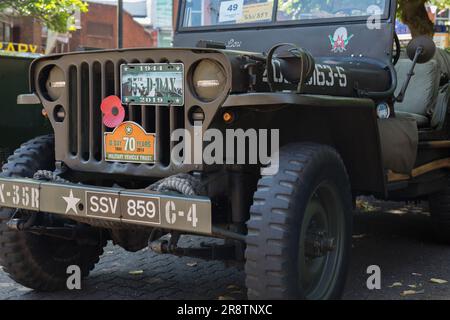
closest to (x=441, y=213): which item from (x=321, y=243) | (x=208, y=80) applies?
(x=321, y=243)

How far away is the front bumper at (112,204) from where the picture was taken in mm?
2967

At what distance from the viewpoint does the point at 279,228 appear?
2.93 meters

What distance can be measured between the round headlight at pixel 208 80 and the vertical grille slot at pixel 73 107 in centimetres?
78

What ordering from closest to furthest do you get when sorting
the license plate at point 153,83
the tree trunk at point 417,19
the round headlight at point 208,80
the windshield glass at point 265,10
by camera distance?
1. the round headlight at point 208,80
2. the license plate at point 153,83
3. the windshield glass at point 265,10
4. the tree trunk at point 417,19

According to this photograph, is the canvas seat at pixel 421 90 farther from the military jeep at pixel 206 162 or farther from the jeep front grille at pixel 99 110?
the jeep front grille at pixel 99 110

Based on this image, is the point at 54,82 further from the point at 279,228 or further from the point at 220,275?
the point at 220,275

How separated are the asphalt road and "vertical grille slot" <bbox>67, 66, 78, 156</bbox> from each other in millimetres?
1068

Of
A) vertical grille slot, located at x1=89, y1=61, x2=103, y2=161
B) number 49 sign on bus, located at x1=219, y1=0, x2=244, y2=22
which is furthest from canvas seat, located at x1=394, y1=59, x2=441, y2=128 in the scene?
vertical grille slot, located at x1=89, y1=61, x2=103, y2=161

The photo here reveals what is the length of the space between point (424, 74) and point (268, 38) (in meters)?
1.77

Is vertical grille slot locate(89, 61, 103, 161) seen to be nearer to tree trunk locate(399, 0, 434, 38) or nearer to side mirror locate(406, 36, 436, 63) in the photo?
side mirror locate(406, 36, 436, 63)

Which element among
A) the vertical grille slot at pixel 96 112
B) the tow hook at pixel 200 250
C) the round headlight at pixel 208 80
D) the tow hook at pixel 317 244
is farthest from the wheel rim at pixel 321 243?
the vertical grille slot at pixel 96 112

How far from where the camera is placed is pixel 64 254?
4086 mm

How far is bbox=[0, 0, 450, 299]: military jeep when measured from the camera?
302 cm

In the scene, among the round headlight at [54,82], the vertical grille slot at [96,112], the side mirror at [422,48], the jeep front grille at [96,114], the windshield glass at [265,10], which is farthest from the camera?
the windshield glass at [265,10]
